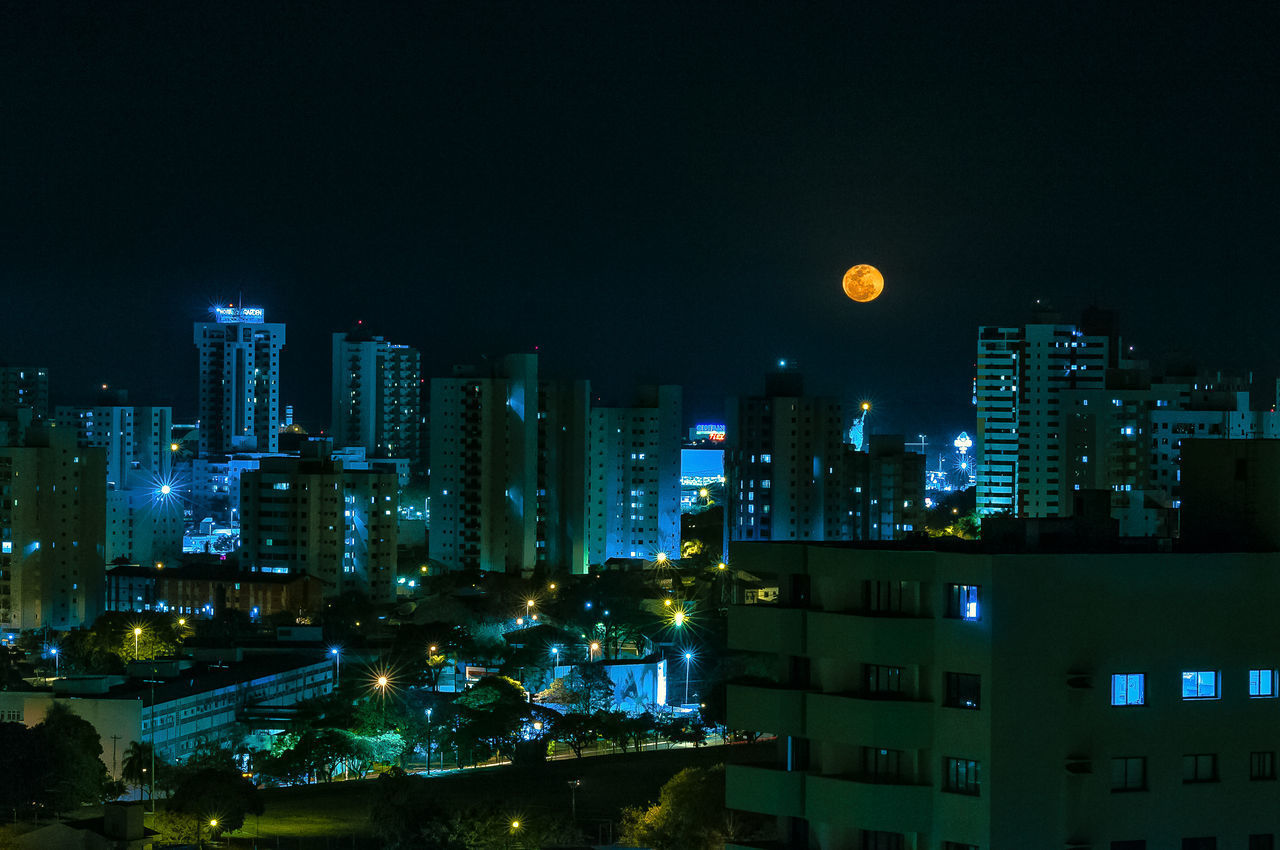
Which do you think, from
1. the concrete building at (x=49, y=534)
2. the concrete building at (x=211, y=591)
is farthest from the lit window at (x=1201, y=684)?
the concrete building at (x=49, y=534)

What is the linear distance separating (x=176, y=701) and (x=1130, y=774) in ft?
43.4

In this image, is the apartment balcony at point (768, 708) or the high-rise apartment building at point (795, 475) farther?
the high-rise apartment building at point (795, 475)

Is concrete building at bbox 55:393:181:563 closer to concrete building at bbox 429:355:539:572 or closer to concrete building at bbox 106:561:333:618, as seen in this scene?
concrete building at bbox 106:561:333:618

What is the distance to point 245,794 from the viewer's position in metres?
14.7

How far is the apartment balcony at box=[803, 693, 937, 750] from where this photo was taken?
6.77 meters

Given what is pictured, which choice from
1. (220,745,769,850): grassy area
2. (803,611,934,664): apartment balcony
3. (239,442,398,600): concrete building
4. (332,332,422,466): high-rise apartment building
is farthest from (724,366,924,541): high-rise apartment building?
(803,611,934,664): apartment balcony

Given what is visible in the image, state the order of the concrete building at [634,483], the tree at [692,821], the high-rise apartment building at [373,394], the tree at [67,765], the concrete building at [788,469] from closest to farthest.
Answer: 1. the tree at [692,821]
2. the tree at [67,765]
3. the concrete building at [788,469]
4. the concrete building at [634,483]
5. the high-rise apartment building at [373,394]

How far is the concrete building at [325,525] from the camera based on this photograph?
31.6m

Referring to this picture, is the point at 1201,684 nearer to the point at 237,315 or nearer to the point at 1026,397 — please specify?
the point at 1026,397

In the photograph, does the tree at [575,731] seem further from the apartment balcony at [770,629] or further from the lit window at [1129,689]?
the lit window at [1129,689]

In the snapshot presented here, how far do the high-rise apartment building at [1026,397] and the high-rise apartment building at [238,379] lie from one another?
27.9 metres

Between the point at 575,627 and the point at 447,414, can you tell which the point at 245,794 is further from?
the point at 447,414

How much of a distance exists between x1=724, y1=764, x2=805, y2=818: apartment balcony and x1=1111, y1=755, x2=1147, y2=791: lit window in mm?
1213

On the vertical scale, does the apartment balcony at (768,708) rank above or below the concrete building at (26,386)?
below
